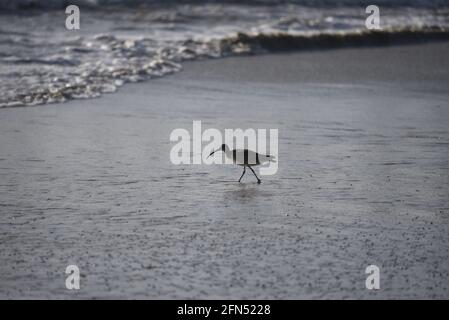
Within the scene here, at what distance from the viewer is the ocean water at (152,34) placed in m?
12.6

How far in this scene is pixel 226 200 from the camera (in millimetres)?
7031

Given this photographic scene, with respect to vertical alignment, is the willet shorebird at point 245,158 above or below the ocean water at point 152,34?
below

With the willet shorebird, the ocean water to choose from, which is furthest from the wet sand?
the ocean water

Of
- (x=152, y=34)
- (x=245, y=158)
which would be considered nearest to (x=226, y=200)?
(x=245, y=158)

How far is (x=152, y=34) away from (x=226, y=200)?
11304 millimetres

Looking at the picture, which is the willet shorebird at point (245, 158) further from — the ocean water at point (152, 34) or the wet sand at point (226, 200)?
the ocean water at point (152, 34)

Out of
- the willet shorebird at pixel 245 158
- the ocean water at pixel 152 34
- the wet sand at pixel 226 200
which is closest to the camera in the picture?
the wet sand at pixel 226 200

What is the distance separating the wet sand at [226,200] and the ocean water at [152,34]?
3.82ft

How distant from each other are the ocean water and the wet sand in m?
1.17

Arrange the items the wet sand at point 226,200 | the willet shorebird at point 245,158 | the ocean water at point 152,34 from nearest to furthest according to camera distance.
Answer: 1. the wet sand at point 226,200
2. the willet shorebird at point 245,158
3. the ocean water at point 152,34

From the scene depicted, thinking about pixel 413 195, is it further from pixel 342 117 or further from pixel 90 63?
pixel 90 63

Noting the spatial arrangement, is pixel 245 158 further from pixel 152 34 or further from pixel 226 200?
pixel 152 34

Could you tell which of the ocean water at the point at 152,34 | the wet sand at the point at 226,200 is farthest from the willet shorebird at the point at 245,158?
the ocean water at the point at 152,34
